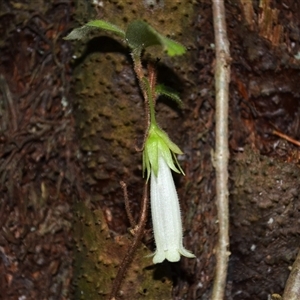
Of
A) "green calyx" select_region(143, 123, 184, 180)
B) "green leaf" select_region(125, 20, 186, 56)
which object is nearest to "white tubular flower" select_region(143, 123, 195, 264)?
"green calyx" select_region(143, 123, 184, 180)

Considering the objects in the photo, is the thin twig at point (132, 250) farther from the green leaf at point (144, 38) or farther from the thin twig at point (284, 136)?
the thin twig at point (284, 136)

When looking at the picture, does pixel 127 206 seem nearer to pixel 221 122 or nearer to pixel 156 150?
pixel 156 150

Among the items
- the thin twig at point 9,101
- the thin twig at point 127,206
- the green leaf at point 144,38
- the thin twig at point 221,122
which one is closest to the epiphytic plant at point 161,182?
the green leaf at point 144,38

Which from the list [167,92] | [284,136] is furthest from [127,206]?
[284,136]

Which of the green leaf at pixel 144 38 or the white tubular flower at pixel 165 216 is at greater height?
the green leaf at pixel 144 38

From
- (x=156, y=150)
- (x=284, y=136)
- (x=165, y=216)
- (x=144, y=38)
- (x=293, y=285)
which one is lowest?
(x=293, y=285)

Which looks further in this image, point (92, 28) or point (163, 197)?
point (92, 28)

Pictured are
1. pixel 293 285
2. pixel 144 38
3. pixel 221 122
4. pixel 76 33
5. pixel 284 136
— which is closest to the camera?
pixel 144 38

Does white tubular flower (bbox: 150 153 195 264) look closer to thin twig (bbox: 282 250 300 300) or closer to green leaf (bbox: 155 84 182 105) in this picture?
green leaf (bbox: 155 84 182 105)
